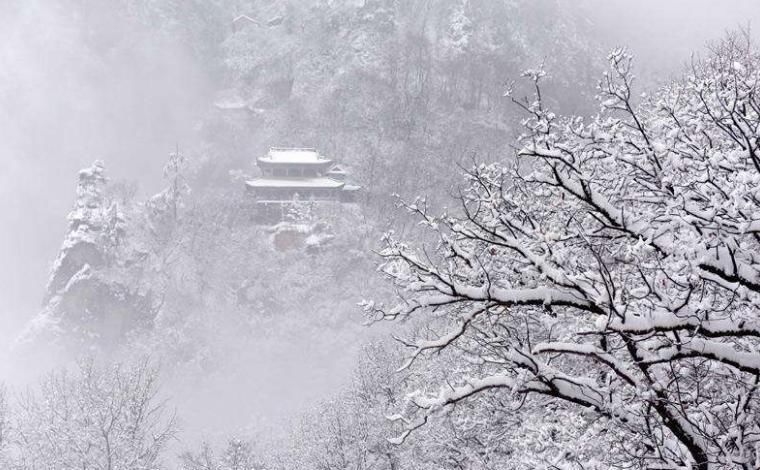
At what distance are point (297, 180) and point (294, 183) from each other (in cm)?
116

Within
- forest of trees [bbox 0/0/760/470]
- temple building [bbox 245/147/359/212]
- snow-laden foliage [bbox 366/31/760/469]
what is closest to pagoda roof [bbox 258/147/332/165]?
temple building [bbox 245/147/359/212]

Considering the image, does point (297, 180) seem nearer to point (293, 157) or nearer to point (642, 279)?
point (293, 157)

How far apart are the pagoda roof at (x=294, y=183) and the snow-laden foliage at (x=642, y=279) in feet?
193

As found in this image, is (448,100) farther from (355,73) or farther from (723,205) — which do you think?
(723,205)

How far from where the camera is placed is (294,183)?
64.5 meters

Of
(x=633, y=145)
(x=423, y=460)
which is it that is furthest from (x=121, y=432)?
(x=633, y=145)

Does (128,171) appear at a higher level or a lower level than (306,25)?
lower

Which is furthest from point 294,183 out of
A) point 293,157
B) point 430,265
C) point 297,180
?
point 430,265

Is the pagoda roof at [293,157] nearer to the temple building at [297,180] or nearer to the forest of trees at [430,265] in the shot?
the temple building at [297,180]

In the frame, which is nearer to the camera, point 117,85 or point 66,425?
point 66,425

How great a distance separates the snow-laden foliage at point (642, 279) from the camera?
14.1 ft

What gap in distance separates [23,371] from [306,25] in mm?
62635

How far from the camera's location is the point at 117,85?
86.9 metres

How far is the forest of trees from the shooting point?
15.3 ft
